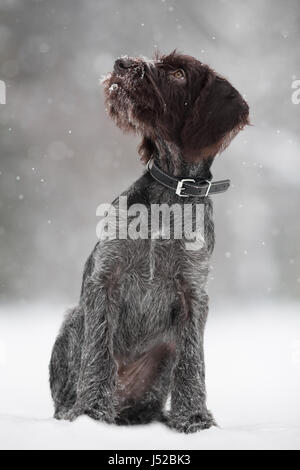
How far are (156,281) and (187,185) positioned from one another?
1.83 ft

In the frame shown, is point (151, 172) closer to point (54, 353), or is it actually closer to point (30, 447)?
point (54, 353)

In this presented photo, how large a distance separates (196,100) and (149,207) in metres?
0.67

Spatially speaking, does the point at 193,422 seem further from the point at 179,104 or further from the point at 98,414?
the point at 179,104

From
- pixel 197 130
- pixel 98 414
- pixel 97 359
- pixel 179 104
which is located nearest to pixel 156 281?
pixel 97 359

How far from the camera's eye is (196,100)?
404 centimetres

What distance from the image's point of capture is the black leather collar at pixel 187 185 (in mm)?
3971

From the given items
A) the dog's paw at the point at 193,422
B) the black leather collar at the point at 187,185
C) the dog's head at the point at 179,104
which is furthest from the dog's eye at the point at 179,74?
the dog's paw at the point at 193,422

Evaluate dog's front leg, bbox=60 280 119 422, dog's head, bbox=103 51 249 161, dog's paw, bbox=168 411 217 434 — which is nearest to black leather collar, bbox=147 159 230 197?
dog's head, bbox=103 51 249 161

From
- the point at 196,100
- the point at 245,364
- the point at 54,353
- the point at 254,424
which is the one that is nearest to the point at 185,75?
the point at 196,100

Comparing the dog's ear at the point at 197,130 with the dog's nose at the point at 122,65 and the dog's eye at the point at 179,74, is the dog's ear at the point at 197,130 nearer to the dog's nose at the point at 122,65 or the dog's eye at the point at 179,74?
the dog's eye at the point at 179,74

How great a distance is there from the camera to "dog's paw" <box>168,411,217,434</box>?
3.78 metres

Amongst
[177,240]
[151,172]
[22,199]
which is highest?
[22,199]

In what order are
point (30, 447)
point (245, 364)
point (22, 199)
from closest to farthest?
point (30, 447) → point (245, 364) → point (22, 199)

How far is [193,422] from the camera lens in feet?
12.5
